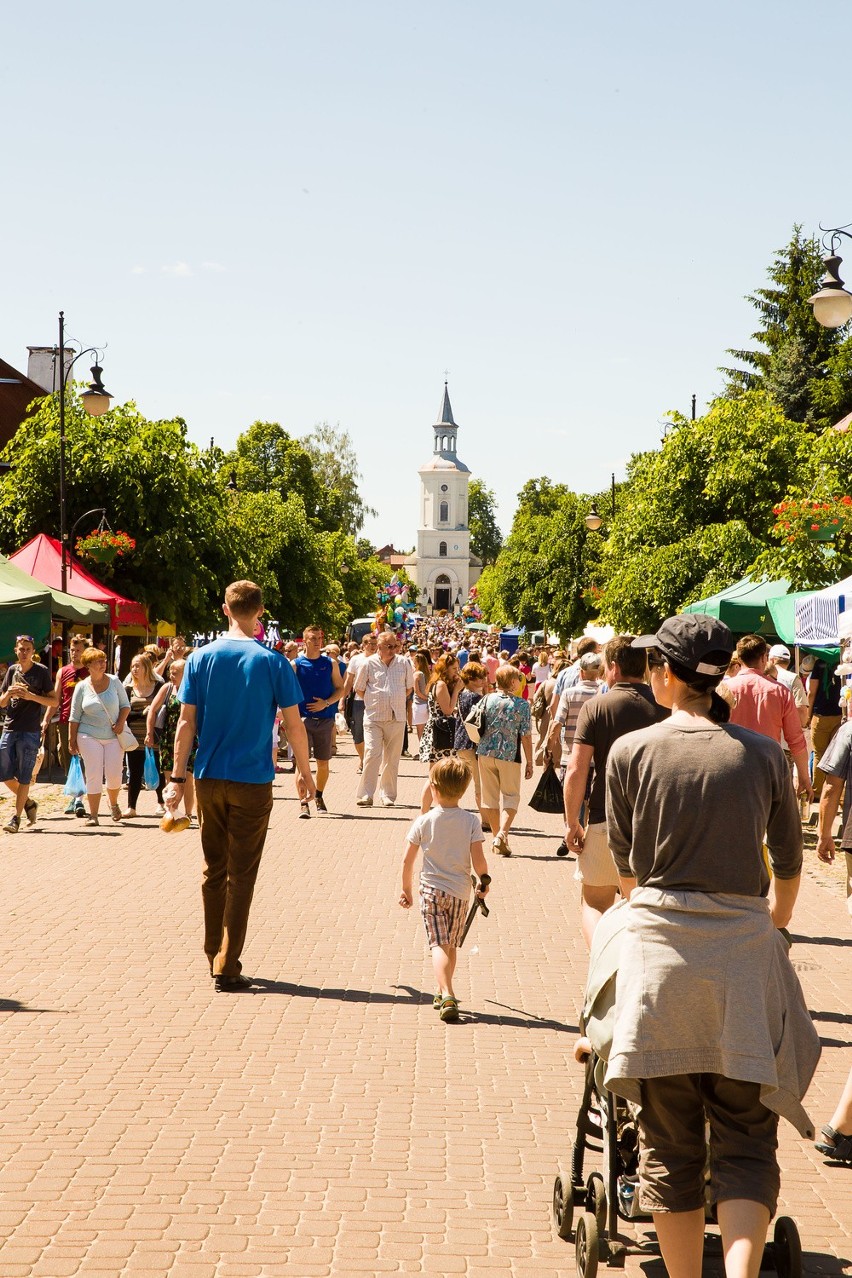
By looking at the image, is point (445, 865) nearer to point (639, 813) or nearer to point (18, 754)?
point (639, 813)

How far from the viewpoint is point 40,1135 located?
4.90 m

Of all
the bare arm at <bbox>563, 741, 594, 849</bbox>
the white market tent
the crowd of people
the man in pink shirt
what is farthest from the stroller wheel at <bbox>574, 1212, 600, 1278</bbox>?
the white market tent

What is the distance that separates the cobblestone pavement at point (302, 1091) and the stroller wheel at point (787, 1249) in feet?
0.97

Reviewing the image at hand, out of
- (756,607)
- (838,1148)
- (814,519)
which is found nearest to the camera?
(838,1148)

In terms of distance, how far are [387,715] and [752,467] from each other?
497 inches

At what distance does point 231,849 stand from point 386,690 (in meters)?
8.72

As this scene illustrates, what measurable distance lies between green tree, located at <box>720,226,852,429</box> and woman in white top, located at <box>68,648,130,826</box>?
3416cm

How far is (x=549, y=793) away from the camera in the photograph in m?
11.7

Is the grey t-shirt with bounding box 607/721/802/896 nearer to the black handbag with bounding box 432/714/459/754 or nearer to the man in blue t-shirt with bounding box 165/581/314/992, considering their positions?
the man in blue t-shirt with bounding box 165/581/314/992

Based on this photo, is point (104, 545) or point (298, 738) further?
point (104, 545)

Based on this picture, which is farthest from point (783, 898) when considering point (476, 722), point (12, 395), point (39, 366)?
point (39, 366)

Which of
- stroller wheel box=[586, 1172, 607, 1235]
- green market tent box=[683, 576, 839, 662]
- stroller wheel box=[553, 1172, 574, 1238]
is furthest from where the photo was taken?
green market tent box=[683, 576, 839, 662]

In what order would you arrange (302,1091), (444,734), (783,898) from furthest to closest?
(444,734), (302,1091), (783,898)

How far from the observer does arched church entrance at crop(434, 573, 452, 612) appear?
182 m
